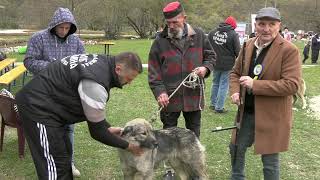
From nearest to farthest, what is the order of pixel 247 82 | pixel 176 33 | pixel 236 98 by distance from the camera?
pixel 247 82
pixel 236 98
pixel 176 33

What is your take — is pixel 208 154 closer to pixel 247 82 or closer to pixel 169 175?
pixel 169 175

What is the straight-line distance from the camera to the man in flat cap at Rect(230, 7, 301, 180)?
12.4ft

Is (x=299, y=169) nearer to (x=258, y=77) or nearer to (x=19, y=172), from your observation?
(x=258, y=77)

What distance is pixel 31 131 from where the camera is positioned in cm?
343

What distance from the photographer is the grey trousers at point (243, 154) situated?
13.4ft

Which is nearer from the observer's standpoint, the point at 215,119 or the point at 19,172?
the point at 19,172

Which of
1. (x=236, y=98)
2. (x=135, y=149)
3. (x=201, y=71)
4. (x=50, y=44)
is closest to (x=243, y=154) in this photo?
(x=236, y=98)

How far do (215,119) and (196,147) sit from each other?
4.25m

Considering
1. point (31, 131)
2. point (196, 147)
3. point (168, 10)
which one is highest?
point (168, 10)

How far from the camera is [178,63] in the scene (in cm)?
458

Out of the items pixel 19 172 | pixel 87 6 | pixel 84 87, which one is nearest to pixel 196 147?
pixel 84 87

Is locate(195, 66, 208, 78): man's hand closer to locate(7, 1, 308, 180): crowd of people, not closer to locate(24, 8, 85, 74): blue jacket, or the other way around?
locate(7, 1, 308, 180): crowd of people

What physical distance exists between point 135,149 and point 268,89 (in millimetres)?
1347

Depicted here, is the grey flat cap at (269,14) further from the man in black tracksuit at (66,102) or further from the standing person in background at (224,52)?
the standing person in background at (224,52)
